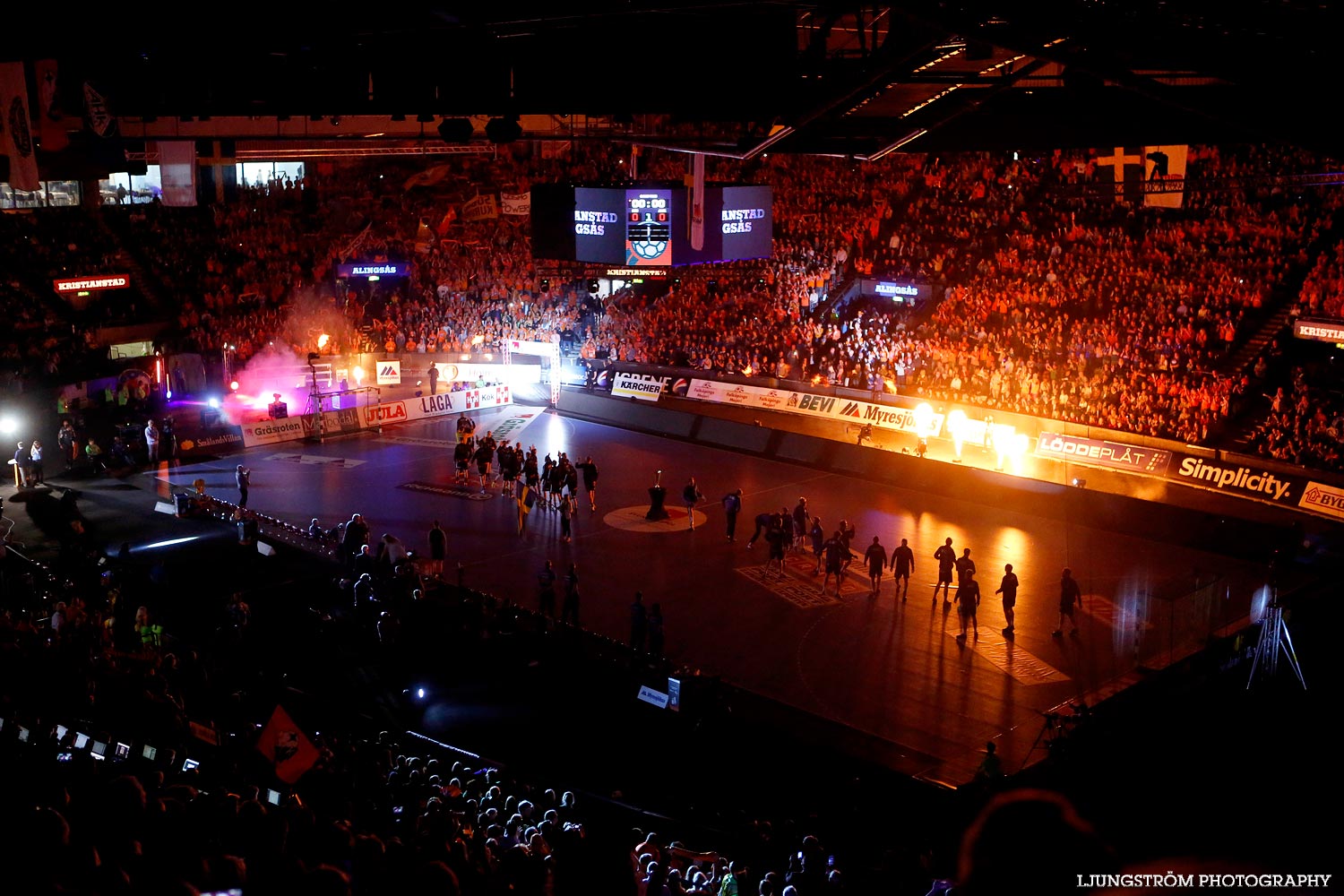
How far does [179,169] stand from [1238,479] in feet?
77.1

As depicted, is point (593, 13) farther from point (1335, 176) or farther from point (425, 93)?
point (1335, 176)

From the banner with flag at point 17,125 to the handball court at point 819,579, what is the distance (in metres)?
10.3

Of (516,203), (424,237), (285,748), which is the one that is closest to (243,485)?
(285,748)

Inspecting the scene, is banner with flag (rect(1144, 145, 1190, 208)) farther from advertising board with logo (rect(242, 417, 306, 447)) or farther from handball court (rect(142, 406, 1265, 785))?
advertising board with logo (rect(242, 417, 306, 447))

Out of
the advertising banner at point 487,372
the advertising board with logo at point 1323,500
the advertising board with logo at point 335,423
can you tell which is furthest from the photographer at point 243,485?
the advertising board with logo at point 1323,500

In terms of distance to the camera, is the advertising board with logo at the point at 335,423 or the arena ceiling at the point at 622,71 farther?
the advertising board with logo at the point at 335,423

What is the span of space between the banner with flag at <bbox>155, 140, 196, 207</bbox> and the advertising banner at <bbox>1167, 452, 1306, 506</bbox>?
21954mm

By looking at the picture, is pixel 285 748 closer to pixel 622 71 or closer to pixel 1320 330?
pixel 622 71

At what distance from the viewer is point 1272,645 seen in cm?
1513

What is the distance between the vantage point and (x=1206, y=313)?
2964 cm

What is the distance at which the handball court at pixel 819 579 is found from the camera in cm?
1673

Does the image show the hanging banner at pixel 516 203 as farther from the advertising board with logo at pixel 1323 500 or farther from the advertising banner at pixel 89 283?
the advertising board with logo at pixel 1323 500

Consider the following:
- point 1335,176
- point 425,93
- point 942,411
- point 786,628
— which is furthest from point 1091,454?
point 425,93

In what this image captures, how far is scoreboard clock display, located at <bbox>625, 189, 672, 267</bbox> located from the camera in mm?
32469
